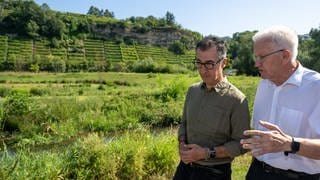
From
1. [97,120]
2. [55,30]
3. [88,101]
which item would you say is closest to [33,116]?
[97,120]

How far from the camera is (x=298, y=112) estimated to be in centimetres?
259

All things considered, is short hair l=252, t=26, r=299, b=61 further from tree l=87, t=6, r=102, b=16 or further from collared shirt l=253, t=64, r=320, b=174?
tree l=87, t=6, r=102, b=16

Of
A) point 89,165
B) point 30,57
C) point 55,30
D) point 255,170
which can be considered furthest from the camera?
point 55,30

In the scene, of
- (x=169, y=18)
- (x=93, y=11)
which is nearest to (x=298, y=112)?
(x=169, y=18)

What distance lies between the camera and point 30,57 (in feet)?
264

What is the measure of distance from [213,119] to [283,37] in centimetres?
77

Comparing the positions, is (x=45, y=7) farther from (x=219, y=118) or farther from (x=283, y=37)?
(x=283, y=37)

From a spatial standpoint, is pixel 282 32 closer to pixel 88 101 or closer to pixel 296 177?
pixel 296 177

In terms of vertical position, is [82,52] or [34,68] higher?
[82,52]

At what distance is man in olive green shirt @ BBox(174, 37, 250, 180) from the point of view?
2.99 metres

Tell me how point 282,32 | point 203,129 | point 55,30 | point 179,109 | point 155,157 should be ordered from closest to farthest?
point 282,32 → point 203,129 → point 155,157 → point 179,109 → point 55,30

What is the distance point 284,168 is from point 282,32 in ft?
2.72

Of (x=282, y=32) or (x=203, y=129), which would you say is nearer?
(x=282, y=32)

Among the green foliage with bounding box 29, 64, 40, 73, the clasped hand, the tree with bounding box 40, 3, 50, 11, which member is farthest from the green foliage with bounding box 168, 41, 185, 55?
the clasped hand
